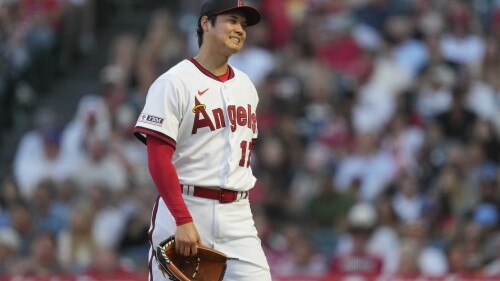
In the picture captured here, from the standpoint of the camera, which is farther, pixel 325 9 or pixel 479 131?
pixel 325 9

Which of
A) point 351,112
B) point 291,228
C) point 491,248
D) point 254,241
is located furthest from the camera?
point 351,112

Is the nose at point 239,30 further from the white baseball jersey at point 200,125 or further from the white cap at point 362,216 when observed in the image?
the white cap at point 362,216

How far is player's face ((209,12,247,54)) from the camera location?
6.24 m

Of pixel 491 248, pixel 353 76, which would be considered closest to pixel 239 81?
pixel 491 248

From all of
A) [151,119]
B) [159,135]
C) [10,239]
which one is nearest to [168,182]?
[159,135]

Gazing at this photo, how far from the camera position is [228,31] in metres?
6.25

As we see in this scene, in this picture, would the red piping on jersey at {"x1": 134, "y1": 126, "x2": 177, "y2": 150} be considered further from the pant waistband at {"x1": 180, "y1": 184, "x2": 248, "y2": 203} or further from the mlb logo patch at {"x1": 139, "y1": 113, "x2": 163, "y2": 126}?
the pant waistband at {"x1": 180, "y1": 184, "x2": 248, "y2": 203}

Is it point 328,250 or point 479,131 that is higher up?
point 479,131

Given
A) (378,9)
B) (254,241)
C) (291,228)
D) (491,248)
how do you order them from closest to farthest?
(254,241) < (491,248) < (291,228) < (378,9)

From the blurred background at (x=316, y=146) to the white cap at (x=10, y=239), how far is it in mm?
21

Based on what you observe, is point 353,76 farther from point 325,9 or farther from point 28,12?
point 28,12

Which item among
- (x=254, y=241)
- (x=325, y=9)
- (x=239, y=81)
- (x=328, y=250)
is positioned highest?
(x=325, y=9)

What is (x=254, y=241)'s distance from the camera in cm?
633

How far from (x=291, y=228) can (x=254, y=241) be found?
16.6 ft
